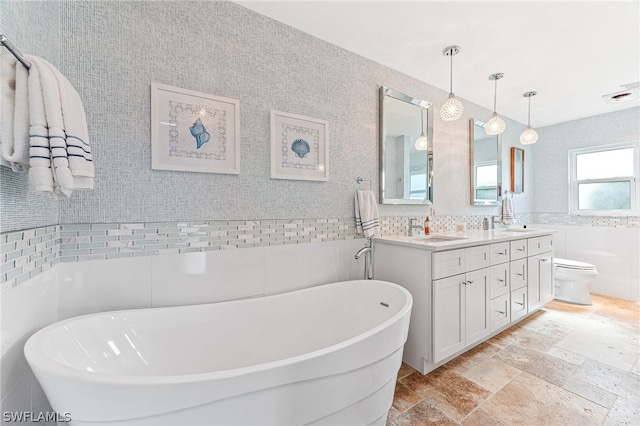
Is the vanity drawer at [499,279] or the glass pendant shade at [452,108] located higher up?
the glass pendant shade at [452,108]

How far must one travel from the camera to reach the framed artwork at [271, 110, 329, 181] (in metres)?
1.79

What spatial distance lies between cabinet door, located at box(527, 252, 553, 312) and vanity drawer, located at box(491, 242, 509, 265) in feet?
1.76

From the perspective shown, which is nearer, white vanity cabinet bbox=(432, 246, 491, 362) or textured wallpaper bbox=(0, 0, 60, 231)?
textured wallpaper bbox=(0, 0, 60, 231)

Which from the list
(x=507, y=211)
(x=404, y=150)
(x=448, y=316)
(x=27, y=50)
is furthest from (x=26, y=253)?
(x=507, y=211)

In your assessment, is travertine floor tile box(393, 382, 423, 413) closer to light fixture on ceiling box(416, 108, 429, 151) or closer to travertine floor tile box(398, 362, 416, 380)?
travertine floor tile box(398, 362, 416, 380)

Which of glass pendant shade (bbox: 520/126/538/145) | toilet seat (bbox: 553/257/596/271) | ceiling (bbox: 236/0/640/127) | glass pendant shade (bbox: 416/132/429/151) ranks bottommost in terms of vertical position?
toilet seat (bbox: 553/257/596/271)

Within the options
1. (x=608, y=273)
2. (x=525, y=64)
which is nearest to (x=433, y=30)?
(x=525, y=64)

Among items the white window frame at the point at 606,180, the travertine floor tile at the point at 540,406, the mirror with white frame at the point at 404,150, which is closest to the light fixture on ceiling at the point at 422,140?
the mirror with white frame at the point at 404,150

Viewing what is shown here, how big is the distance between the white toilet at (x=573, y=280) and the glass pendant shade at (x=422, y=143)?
2229 mm

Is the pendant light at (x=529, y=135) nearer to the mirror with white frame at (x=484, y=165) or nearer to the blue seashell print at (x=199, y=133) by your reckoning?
the mirror with white frame at (x=484, y=165)

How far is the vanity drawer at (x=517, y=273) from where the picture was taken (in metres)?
2.38

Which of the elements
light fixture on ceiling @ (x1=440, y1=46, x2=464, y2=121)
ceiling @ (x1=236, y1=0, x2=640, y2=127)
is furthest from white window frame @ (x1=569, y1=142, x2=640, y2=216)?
light fixture on ceiling @ (x1=440, y1=46, x2=464, y2=121)

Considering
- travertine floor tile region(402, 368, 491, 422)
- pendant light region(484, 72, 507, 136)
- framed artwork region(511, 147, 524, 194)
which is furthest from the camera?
framed artwork region(511, 147, 524, 194)

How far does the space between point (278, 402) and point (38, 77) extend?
1.40 metres
